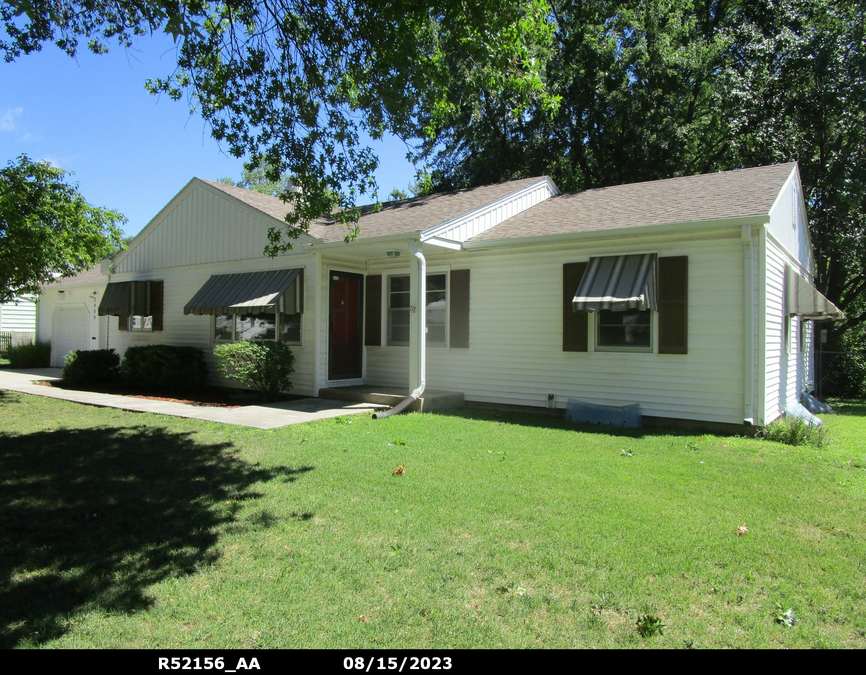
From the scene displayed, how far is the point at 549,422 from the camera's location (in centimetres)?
934

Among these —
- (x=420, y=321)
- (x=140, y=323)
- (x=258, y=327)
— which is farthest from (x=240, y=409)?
(x=140, y=323)

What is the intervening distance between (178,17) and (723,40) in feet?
56.2

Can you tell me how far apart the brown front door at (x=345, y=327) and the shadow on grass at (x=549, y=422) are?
2.75 m

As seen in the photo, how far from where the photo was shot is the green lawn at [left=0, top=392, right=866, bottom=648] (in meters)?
3.05

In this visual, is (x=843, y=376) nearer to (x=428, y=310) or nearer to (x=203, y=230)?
(x=428, y=310)

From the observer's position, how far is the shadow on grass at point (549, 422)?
8539 mm

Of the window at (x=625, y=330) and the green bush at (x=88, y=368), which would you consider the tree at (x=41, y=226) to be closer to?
the green bush at (x=88, y=368)

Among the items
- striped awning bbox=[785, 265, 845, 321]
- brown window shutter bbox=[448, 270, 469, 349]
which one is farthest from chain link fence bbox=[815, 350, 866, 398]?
brown window shutter bbox=[448, 270, 469, 349]

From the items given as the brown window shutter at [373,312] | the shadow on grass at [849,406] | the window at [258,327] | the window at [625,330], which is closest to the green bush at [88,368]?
the window at [258,327]

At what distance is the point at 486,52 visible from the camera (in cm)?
714

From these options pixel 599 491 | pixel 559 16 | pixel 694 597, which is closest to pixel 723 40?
pixel 559 16

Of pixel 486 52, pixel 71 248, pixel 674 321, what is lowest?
pixel 674 321

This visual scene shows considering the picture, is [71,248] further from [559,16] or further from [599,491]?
[559,16]

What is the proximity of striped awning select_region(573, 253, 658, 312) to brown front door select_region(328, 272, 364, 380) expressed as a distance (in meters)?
4.88
